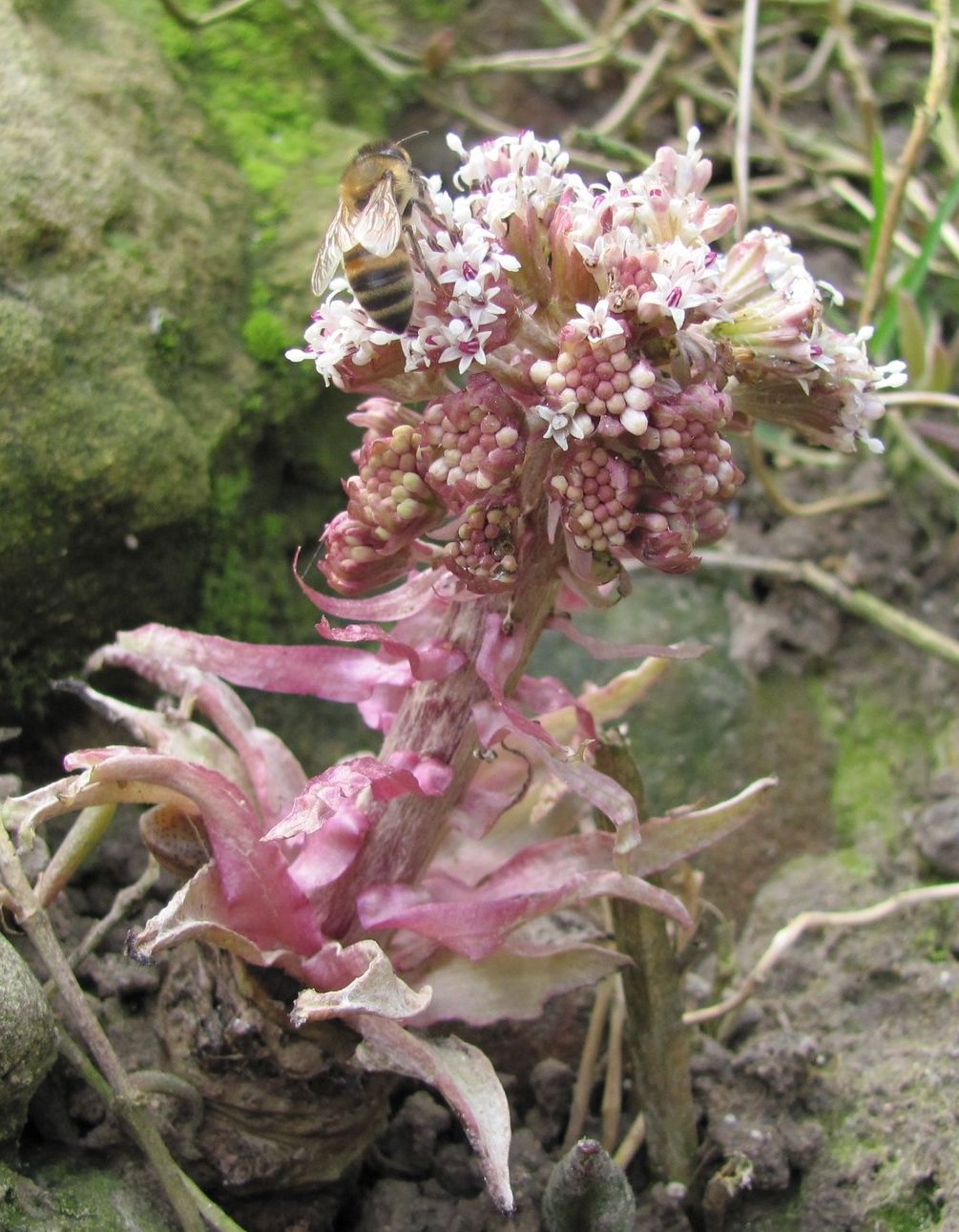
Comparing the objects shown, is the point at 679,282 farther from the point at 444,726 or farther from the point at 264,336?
the point at 264,336

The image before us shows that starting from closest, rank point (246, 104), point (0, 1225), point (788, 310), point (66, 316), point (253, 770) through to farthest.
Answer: point (0, 1225), point (788, 310), point (253, 770), point (66, 316), point (246, 104)

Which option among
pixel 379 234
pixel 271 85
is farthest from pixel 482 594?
pixel 271 85

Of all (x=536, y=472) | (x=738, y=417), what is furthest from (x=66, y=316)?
(x=738, y=417)

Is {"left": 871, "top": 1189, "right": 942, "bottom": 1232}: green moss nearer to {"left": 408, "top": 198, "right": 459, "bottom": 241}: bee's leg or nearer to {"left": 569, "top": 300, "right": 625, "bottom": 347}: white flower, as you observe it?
{"left": 569, "top": 300, "right": 625, "bottom": 347}: white flower

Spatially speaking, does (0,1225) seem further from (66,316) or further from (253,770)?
(66,316)

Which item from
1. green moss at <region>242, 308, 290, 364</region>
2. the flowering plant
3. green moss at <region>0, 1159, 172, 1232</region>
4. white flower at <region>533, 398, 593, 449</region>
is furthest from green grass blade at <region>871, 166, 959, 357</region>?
green moss at <region>0, 1159, 172, 1232</region>

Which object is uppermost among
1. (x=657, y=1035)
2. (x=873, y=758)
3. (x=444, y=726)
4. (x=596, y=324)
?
(x=596, y=324)
